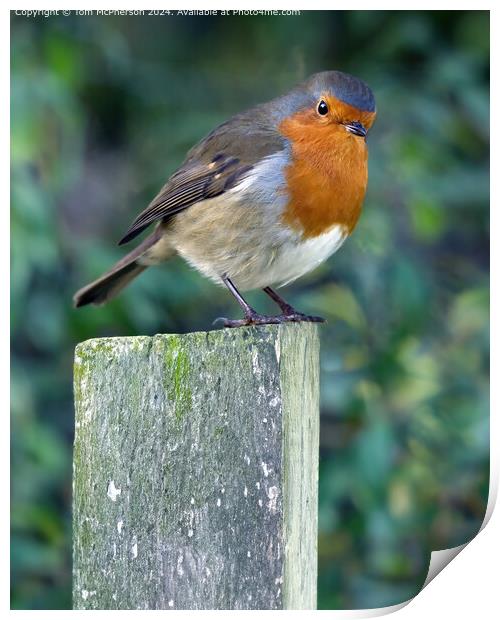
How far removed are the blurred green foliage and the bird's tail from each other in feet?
0.44

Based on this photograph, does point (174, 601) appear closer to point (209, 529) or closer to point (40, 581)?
point (209, 529)

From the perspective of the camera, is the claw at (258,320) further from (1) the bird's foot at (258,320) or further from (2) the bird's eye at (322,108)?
(2) the bird's eye at (322,108)

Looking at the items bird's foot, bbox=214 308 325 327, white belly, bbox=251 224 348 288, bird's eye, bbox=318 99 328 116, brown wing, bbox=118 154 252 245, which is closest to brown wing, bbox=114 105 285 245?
brown wing, bbox=118 154 252 245

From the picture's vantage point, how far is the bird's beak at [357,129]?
9.27ft

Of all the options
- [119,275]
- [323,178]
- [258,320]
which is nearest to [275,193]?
[323,178]

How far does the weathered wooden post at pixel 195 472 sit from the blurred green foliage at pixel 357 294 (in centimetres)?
115

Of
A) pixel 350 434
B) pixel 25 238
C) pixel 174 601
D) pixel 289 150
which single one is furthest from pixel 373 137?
pixel 174 601

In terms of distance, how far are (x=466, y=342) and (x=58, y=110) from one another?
158cm

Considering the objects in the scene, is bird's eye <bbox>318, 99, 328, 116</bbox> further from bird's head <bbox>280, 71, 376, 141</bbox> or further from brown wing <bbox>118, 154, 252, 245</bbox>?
brown wing <bbox>118, 154, 252, 245</bbox>

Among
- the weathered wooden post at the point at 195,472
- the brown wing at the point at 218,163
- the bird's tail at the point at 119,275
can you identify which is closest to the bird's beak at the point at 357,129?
the brown wing at the point at 218,163

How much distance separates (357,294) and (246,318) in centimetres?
74

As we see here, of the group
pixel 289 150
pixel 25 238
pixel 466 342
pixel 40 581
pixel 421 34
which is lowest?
pixel 40 581

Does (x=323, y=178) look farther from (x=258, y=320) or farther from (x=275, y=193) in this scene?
(x=258, y=320)

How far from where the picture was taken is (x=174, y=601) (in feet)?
5.84
